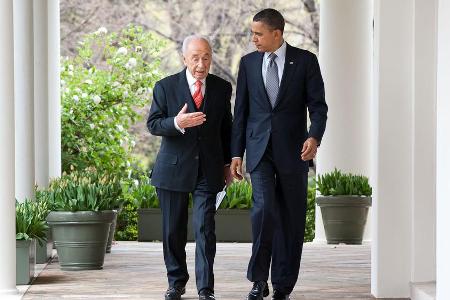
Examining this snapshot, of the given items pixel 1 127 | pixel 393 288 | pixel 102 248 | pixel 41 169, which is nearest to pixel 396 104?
pixel 393 288

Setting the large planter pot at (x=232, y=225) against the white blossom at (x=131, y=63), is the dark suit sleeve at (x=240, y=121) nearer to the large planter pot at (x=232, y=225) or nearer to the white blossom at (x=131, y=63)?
the large planter pot at (x=232, y=225)

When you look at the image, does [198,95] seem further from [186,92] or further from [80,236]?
[80,236]

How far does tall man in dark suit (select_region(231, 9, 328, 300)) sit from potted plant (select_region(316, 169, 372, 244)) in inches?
228

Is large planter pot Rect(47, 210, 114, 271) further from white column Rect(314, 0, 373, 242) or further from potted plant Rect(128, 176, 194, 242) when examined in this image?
white column Rect(314, 0, 373, 242)

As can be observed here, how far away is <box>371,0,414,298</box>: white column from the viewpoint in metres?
8.77

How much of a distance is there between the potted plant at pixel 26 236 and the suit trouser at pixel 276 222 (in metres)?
2.27

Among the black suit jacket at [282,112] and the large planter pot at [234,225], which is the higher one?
the black suit jacket at [282,112]

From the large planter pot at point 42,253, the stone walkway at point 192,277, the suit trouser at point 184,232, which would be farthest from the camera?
the large planter pot at point 42,253

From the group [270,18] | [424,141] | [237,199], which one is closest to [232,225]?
[237,199]

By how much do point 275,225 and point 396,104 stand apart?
4.09ft

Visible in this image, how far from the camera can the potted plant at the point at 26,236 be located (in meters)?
9.83

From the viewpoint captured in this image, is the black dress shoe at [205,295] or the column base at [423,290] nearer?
the column base at [423,290]

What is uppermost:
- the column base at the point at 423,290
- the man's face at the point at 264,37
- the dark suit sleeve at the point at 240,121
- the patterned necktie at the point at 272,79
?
the man's face at the point at 264,37

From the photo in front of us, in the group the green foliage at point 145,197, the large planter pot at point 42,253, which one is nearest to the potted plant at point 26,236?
the large planter pot at point 42,253
